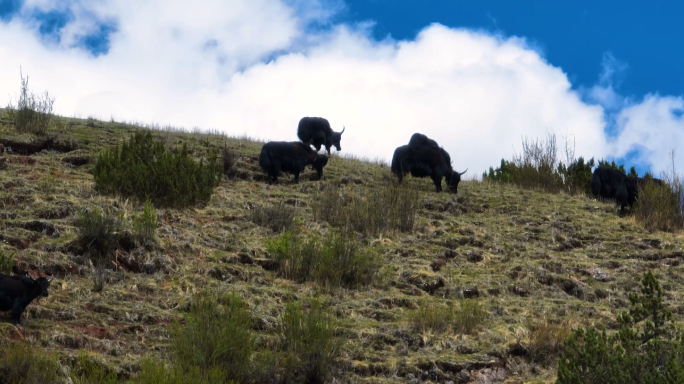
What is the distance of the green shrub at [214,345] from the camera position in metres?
6.96

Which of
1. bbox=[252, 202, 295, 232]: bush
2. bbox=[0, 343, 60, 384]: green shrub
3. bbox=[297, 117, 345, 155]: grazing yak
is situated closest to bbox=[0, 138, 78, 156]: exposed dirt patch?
bbox=[252, 202, 295, 232]: bush

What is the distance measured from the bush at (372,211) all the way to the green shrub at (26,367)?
23.4 ft

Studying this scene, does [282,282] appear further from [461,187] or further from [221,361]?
[461,187]

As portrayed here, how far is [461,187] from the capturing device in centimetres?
1881

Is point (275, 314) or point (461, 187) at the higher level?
point (461, 187)

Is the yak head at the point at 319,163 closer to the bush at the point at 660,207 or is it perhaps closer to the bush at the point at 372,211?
the bush at the point at 372,211

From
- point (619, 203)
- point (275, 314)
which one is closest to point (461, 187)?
point (619, 203)

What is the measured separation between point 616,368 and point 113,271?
572cm

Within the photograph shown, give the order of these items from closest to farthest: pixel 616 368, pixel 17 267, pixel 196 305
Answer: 1. pixel 616 368
2. pixel 196 305
3. pixel 17 267

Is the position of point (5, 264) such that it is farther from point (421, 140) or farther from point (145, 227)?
point (421, 140)

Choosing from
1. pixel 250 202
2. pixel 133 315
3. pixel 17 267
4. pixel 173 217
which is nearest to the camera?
pixel 133 315

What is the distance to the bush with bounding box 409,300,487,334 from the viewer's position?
29.7 ft

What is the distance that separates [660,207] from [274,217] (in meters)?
7.85

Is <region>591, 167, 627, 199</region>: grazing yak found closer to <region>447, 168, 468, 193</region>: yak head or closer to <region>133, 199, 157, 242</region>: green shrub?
<region>447, 168, 468, 193</region>: yak head
